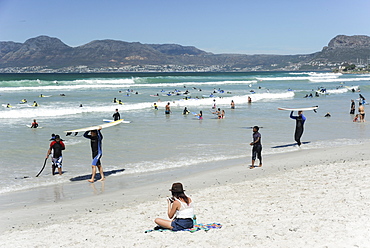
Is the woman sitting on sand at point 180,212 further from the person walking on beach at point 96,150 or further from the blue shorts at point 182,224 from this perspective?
the person walking on beach at point 96,150

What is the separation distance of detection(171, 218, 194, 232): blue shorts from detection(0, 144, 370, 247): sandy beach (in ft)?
0.37

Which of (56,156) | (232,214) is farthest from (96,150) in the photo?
(232,214)

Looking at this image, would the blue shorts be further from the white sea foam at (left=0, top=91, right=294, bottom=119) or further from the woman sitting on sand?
the white sea foam at (left=0, top=91, right=294, bottom=119)

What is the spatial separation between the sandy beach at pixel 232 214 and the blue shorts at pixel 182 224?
4.4 inches

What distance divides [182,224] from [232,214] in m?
1.34

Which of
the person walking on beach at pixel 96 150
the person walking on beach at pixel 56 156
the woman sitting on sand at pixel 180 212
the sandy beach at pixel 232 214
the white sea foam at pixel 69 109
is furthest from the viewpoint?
the white sea foam at pixel 69 109

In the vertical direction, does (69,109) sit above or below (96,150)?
below

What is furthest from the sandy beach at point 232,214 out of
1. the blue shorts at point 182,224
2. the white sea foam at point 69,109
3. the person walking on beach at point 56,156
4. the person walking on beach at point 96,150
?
the white sea foam at point 69,109

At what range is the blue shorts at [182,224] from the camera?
23.1 ft

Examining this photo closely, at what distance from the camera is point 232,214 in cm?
804

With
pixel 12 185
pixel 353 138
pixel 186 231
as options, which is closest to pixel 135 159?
pixel 12 185

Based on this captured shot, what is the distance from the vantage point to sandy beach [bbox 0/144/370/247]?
665 centimetres

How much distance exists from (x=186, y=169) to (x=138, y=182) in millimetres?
2002

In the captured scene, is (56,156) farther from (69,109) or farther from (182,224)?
(69,109)
